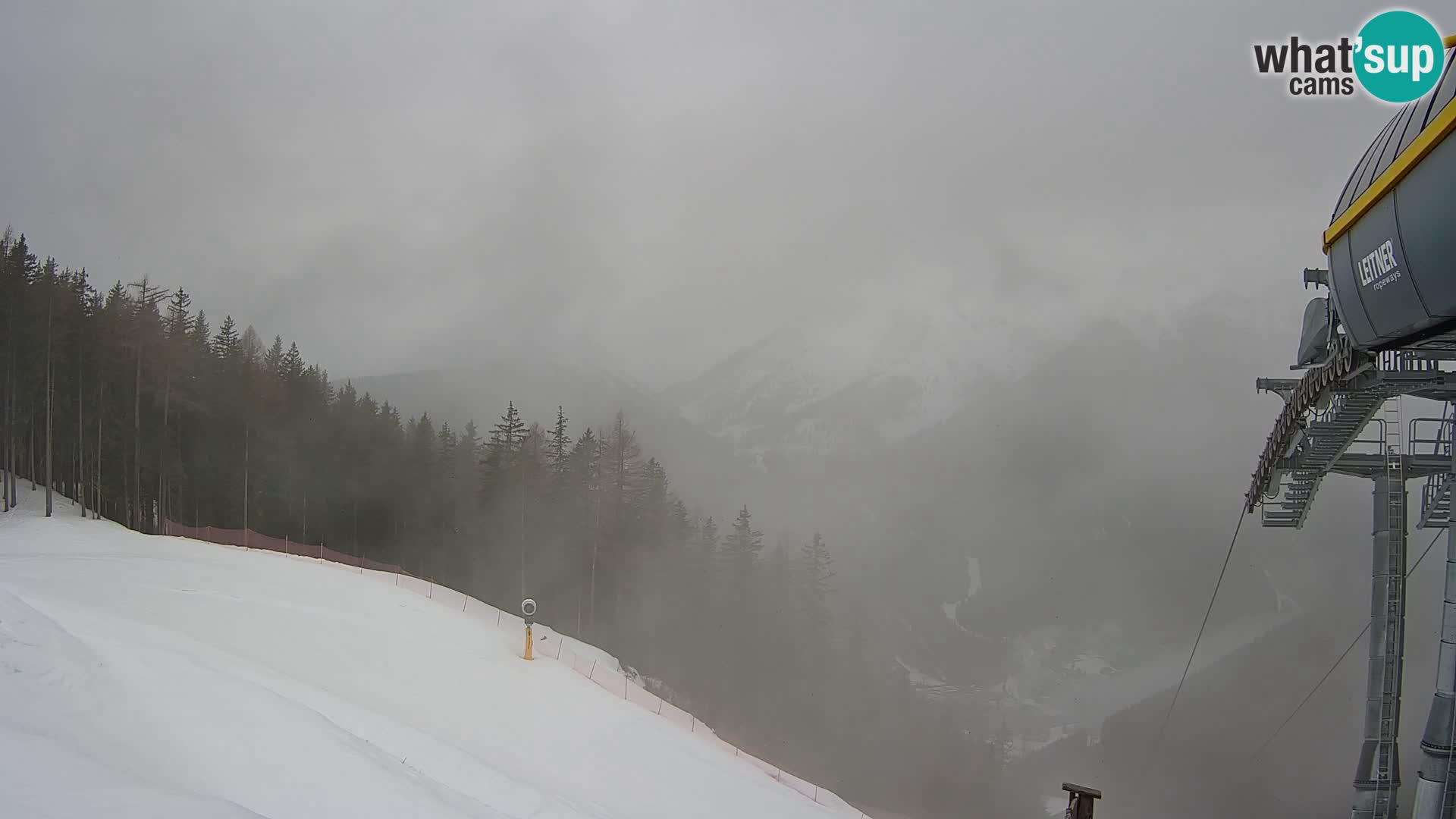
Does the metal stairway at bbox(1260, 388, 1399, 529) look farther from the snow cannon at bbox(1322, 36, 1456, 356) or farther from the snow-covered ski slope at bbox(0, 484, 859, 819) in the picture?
the snow-covered ski slope at bbox(0, 484, 859, 819)

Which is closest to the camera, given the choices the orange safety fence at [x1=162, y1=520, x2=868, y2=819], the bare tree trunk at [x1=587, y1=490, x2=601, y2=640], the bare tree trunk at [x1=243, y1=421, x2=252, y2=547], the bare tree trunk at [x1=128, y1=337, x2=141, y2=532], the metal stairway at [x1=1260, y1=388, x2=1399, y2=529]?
the metal stairway at [x1=1260, y1=388, x2=1399, y2=529]

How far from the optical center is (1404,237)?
16.5 feet

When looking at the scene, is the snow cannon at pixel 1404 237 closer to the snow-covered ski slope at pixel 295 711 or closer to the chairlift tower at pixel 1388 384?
the chairlift tower at pixel 1388 384

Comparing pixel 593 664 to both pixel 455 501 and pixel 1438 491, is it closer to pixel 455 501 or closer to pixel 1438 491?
pixel 1438 491

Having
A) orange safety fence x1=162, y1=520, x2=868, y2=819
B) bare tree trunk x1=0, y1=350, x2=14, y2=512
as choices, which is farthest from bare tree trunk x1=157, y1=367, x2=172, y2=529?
orange safety fence x1=162, y1=520, x2=868, y2=819

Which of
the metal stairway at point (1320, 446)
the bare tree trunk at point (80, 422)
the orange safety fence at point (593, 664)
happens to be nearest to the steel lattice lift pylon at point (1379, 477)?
the metal stairway at point (1320, 446)

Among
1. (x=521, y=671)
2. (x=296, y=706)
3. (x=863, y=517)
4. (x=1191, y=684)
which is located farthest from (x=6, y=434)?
(x=863, y=517)

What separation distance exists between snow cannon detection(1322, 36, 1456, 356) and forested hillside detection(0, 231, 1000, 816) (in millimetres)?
33777

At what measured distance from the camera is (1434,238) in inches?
182

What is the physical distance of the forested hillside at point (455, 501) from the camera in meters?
32.9

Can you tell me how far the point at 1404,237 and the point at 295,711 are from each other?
1098 centimetres

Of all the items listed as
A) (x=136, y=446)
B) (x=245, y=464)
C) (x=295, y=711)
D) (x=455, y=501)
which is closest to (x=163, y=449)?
(x=136, y=446)

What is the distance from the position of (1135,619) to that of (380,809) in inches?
4093

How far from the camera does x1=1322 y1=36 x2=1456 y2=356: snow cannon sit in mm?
4559
